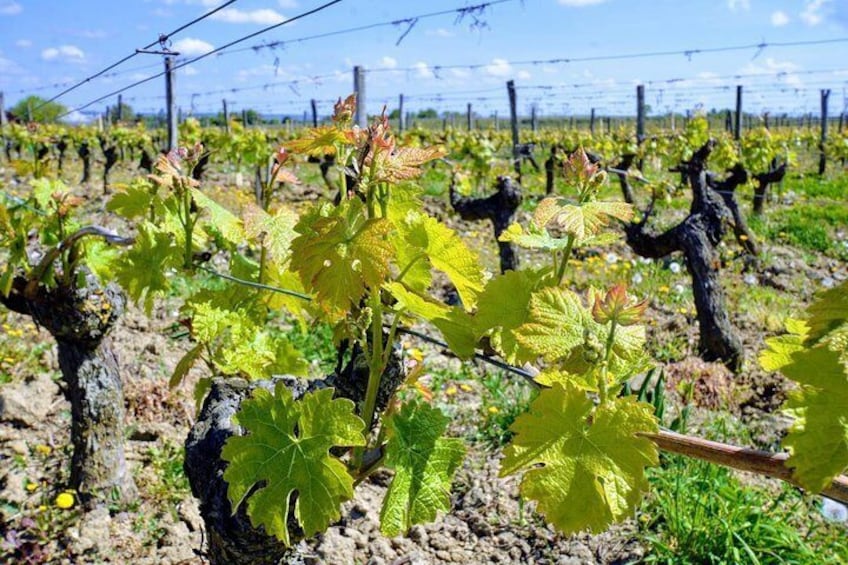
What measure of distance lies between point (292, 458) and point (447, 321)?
1.18 feet

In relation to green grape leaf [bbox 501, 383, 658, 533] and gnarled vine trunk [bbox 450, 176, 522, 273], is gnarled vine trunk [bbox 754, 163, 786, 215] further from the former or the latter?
green grape leaf [bbox 501, 383, 658, 533]

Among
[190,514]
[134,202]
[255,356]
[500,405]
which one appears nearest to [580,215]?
[255,356]

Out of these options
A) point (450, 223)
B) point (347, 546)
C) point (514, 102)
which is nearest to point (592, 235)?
point (347, 546)

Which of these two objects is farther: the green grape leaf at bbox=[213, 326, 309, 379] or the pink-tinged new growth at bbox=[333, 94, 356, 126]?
the green grape leaf at bbox=[213, 326, 309, 379]

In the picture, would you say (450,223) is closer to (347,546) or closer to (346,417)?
(347,546)

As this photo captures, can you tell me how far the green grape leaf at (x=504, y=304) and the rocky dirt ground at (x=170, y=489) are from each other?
1236mm

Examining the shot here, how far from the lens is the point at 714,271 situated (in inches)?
216

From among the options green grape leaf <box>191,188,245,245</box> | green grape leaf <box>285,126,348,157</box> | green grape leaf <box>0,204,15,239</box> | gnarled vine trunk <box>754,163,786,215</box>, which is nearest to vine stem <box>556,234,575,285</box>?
green grape leaf <box>285,126,348,157</box>

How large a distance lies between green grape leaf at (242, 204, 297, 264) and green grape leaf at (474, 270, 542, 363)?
1.62 ft

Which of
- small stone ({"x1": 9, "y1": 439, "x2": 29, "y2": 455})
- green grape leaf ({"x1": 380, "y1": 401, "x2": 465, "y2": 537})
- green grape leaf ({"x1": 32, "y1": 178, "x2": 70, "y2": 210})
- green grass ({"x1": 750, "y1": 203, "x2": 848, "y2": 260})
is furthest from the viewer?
green grass ({"x1": 750, "y1": 203, "x2": 848, "y2": 260})

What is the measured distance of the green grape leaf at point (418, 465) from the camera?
3.88 ft

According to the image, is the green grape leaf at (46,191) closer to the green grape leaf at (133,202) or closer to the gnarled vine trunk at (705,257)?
the green grape leaf at (133,202)

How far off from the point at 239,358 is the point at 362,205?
85 cm

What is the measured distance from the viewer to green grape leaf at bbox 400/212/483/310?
1.26 meters
